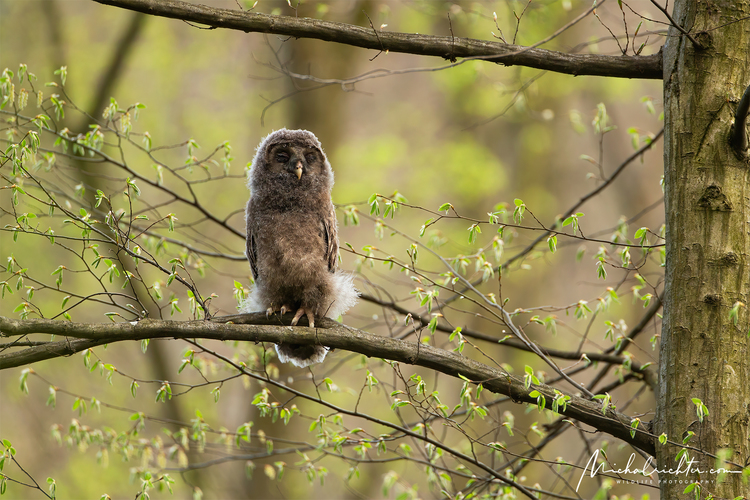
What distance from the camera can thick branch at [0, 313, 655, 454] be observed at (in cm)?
285

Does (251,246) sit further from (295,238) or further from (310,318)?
(310,318)

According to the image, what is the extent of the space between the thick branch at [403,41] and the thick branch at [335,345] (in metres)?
1.50

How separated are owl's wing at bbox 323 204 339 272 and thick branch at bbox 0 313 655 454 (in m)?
1.35

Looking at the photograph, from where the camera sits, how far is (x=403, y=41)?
3121mm

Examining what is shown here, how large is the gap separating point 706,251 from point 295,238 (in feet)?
8.66

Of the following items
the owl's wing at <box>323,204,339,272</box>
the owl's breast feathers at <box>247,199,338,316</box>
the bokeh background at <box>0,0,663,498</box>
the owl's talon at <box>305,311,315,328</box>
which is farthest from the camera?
the bokeh background at <box>0,0,663,498</box>

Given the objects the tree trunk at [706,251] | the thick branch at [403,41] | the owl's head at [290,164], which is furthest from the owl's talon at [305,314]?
the tree trunk at [706,251]

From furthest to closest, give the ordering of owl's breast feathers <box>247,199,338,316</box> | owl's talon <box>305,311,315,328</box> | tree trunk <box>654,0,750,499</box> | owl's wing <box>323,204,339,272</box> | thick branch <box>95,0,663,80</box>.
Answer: owl's wing <box>323,204,339,272</box> < owl's breast feathers <box>247,199,338,316</box> < owl's talon <box>305,311,315,328</box> < thick branch <box>95,0,663,80</box> < tree trunk <box>654,0,750,499</box>

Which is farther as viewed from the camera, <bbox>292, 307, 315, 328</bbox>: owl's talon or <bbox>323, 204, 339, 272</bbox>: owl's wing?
<bbox>323, 204, 339, 272</bbox>: owl's wing

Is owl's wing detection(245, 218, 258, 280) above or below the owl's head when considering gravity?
below

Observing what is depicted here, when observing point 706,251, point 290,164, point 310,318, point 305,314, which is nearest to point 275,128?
point 290,164

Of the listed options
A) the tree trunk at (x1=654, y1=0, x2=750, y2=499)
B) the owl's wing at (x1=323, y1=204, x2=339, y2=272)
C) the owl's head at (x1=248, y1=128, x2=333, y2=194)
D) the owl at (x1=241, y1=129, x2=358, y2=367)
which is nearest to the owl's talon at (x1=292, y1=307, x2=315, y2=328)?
the owl at (x1=241, y1=129, x2=358, y2=367)

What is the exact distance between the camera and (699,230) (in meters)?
2.93

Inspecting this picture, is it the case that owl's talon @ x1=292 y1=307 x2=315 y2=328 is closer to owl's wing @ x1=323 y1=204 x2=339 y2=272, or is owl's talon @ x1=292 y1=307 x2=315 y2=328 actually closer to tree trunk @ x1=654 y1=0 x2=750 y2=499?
owl's wing @ x1=323 y1=204 x2=339 y2=272
